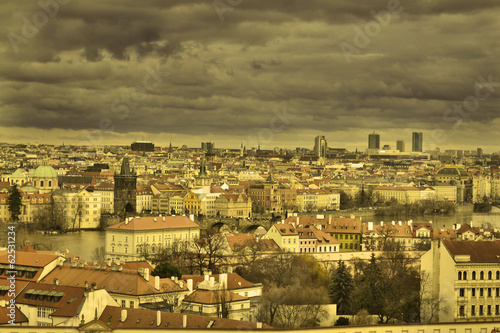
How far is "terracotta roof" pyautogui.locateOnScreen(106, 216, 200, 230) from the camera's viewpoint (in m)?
47.1

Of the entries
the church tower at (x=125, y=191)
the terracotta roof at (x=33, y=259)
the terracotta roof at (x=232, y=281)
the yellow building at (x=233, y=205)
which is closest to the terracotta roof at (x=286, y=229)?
the terracotta roof at (x=232, y=281)

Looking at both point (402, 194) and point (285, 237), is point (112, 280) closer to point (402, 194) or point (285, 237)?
point (285, 237)

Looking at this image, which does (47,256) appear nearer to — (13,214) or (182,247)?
(182,247)

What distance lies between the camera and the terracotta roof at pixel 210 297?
27578 mm

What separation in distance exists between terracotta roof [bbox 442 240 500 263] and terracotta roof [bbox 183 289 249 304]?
691 cm

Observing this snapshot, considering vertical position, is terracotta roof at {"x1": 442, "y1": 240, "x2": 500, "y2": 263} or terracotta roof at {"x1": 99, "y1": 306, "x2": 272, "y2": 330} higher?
terracotta roof at {"x1": 442, "y1": 240, "x2": 500, "y2": 263}

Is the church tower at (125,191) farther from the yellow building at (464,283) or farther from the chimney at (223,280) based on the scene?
the yellow building at (464,283)

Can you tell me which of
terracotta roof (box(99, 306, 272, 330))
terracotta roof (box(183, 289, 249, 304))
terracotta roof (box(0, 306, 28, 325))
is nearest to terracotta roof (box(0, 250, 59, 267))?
terracotta roof (box(0, 306, 28, 325))

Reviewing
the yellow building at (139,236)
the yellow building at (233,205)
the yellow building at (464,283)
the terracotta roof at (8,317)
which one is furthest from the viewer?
the yellow building at (233,205)

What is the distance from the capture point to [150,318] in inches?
906

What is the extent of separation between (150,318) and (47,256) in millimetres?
8756

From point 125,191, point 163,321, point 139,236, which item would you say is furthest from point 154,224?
point 125,191

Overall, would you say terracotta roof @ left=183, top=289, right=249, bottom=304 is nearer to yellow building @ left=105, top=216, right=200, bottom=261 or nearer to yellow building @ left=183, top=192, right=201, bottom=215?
yellow building @ left=105, top=216, right=200, bottom=261

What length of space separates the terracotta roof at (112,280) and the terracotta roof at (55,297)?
2.78ft
